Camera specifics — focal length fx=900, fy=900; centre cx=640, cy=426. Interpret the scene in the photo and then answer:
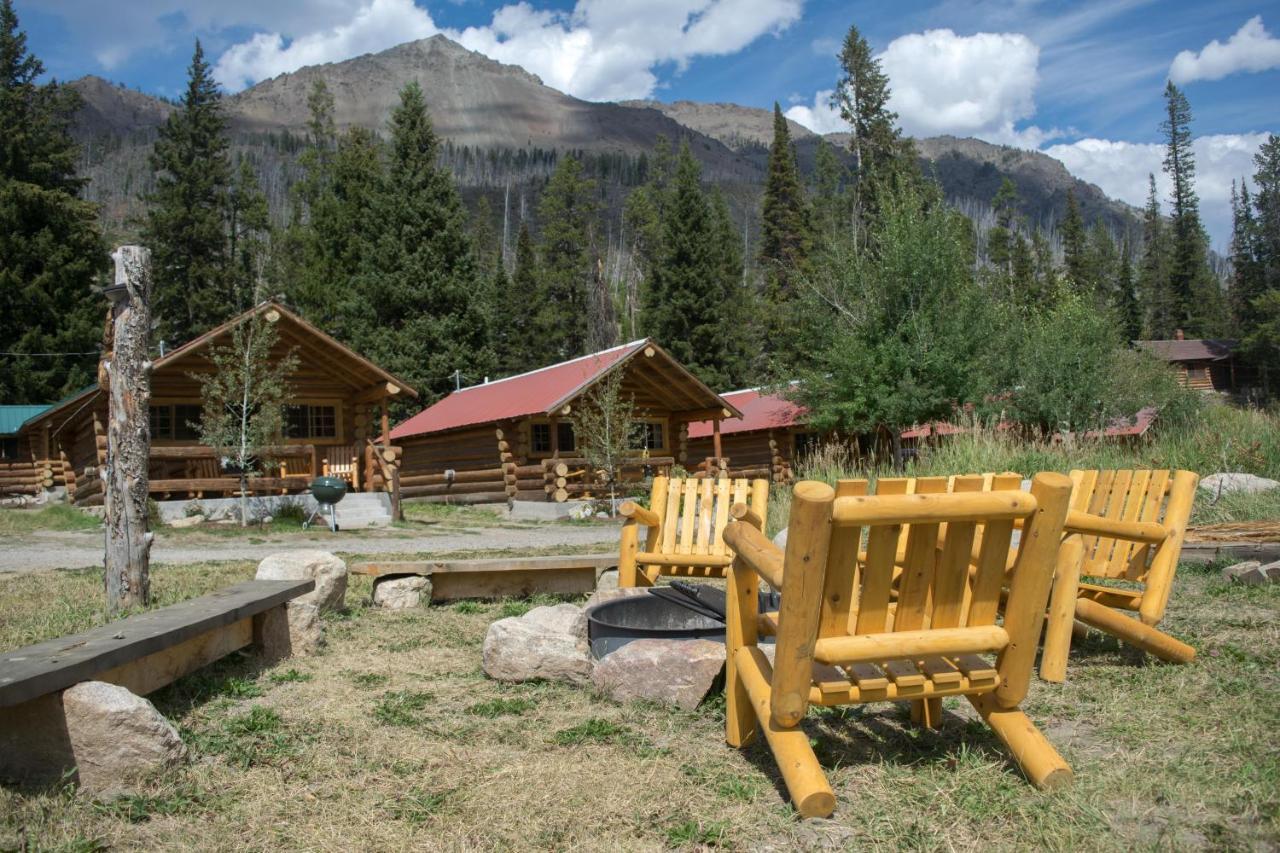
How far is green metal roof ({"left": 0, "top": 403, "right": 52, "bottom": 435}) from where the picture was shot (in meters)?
27.0

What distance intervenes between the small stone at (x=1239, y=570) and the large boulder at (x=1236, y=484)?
10.8 ft

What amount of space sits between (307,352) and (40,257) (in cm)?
1849

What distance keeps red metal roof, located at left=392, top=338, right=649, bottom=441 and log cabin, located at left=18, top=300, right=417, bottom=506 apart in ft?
8.33

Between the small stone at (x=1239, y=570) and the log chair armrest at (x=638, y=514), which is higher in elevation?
the log chair armrest at (x=638, y=514)

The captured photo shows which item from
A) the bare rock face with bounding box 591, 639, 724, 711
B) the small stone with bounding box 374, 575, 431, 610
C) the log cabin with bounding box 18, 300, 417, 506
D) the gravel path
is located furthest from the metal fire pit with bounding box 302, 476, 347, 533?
the bare rock face with bounding box 591, 639, 724, 711

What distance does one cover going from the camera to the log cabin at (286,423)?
55.7 feet

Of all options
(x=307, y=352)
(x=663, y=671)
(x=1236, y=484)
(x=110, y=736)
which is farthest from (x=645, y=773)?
(x=307, y=352)

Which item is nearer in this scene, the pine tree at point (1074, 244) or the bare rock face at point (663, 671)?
the bare rock face at point (663, 671)

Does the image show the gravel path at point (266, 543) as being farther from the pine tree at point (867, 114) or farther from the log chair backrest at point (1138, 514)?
the pine tree at point (867, 114)

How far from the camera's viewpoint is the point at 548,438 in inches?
895

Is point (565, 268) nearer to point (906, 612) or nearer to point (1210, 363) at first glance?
point (1210, 363)

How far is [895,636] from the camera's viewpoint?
2.80m

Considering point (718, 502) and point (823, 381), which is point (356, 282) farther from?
point (718, 502)

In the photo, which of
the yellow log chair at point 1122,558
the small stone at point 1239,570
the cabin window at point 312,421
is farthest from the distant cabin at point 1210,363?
the yellow log chair at point 1122,558
